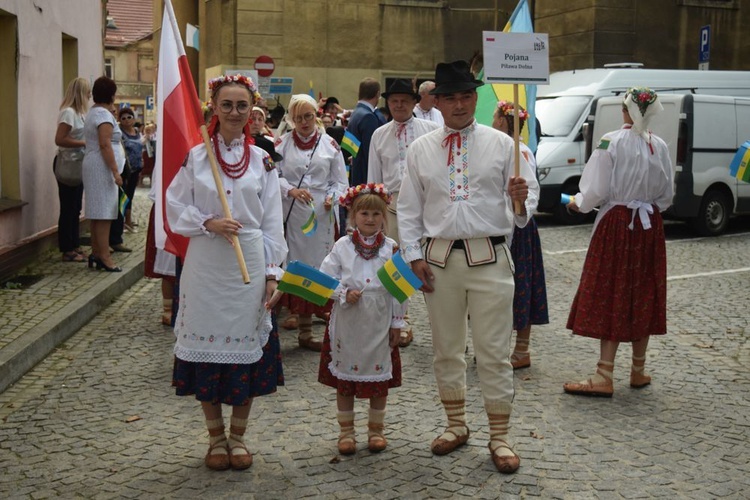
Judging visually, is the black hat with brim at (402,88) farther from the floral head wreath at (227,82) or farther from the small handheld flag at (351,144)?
the floral head wreath at (227,82)

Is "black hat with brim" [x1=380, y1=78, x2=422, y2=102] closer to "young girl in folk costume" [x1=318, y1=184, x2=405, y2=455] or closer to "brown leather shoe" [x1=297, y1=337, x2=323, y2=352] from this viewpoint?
"brown leather shoe" [x1=297, y1=337, x2=323, y2=352]

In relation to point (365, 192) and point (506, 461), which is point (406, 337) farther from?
point (506, 461)

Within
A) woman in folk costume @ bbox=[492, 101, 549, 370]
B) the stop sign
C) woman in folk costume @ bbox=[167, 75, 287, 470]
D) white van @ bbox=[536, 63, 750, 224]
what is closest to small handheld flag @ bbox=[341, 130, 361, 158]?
woman in folk costume @ bbox=[492, 101, 549, 370]

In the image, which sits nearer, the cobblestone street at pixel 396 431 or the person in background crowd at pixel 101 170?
the cobblestone street at pixel 396 431

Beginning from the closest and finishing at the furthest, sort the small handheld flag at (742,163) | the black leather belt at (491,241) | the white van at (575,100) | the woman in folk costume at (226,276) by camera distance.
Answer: the woman in folk costume at (226,276) < the black leather belt at (491,241) < the small handheld flag at (742,163) < the white van at (575,100)

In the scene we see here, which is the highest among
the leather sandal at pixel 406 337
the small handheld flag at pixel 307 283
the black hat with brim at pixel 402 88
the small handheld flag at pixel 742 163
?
the black hat with brim at pixel 402 88

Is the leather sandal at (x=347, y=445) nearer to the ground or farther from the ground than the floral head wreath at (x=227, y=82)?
nearer to the ground

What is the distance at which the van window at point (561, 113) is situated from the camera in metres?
17.1

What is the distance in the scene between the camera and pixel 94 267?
1098 cm

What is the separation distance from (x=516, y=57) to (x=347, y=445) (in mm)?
2300

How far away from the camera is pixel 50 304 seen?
8.84 metres

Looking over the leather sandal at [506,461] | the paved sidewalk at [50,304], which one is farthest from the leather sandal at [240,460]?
the paved sidewalk at [50,304]

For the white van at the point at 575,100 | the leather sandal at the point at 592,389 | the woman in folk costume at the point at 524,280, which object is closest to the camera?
the leather sandal at the point at 592,389

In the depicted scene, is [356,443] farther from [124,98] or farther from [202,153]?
[124,98]
